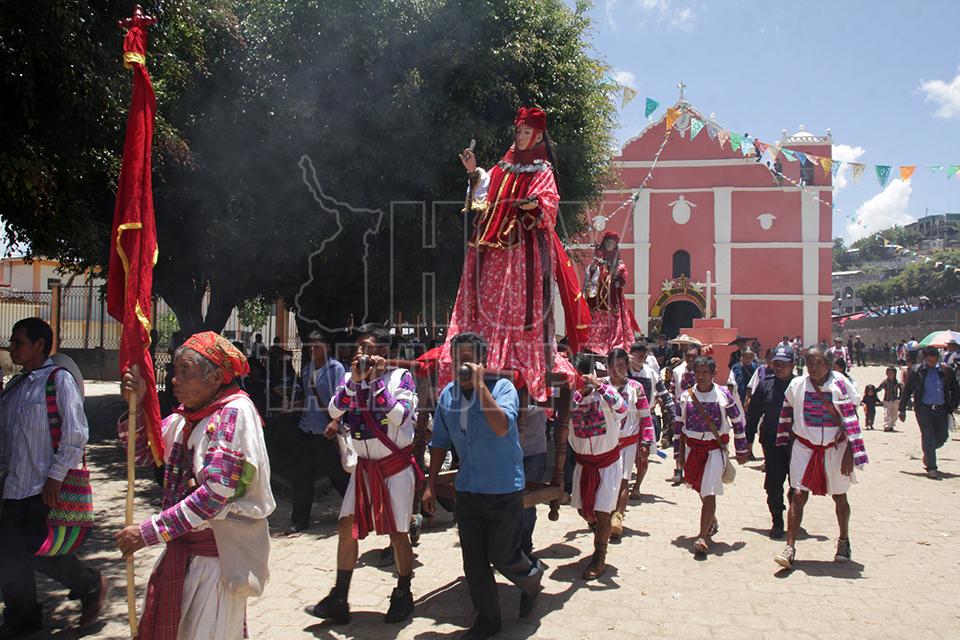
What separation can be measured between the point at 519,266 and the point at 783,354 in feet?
11.1

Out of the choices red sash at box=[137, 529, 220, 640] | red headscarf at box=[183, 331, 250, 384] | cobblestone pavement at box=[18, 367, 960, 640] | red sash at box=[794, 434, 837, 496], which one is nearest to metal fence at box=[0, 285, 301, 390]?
cobblestone pavement at box=[18, 367, 960, 640]

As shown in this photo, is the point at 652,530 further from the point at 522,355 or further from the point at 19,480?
the point at 19,480

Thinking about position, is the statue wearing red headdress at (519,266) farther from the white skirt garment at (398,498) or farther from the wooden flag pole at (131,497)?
the wooden flag pole at (131,497)

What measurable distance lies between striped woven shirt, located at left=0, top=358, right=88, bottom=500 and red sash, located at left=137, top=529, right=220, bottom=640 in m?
1.62

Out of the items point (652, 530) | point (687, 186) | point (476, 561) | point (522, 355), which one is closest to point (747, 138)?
point (687, 186)

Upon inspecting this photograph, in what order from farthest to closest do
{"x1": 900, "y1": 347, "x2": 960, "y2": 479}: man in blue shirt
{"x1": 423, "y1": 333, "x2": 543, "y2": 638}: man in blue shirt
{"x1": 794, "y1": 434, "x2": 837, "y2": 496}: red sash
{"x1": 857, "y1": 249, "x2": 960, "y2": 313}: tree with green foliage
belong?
{"x1": 857, "y1": 249, "x2": 960, "y2": 313}: tree with green foliage < {"x1": 900, "y1": 347, "x2": 960, "y2": 479}: man in blue shirt < {"x1": 794, "y1": 434, "x2": 837, "y2": 496}: red sash < {"x1": 423, "y1": 333, "x2": 543, "y2": 638}: man in blue shirt

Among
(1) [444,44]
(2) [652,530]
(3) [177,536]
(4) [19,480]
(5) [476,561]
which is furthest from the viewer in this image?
(1) [444,44]

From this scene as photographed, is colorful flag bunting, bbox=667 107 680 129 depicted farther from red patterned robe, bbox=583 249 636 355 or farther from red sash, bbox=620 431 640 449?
red sash, bbox=620 431 640 449

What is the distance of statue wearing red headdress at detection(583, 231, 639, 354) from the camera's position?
365 inches

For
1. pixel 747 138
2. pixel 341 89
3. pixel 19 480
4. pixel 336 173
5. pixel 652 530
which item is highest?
pixel 747 138

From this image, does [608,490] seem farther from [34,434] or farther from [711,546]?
[34,434]

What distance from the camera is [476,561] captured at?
4.55 meters

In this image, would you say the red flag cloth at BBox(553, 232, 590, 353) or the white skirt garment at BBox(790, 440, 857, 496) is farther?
the white skirt garment at BBox(790, 440, 857, 496)

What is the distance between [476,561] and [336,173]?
6.43 meters
